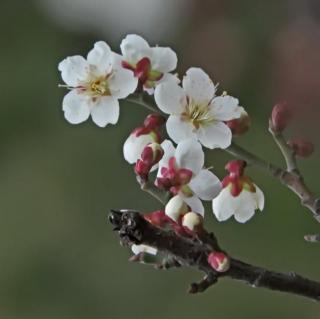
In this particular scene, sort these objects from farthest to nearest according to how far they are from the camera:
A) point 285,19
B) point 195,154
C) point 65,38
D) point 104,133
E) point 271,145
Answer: point 65,38 → point 104,133 → point 285,19 → point 271,145 → point 195,154

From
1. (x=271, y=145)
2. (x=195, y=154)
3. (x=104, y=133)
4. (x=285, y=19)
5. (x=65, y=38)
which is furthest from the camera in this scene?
(x=65, y=38)

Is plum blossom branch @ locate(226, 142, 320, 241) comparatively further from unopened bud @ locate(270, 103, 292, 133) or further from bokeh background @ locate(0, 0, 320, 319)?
bokeh background @ locate(0, 0, 320, 319)

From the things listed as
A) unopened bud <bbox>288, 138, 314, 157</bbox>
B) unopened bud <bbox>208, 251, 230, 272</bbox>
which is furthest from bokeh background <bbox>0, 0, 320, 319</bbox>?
unopened bud <bbox>208, 251, 230, 272</bbox>

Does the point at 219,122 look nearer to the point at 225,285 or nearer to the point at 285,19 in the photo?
the point at 225,285

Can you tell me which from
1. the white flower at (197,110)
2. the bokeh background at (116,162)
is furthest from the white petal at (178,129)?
the bokeh background at (116,162)

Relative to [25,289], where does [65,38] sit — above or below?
above

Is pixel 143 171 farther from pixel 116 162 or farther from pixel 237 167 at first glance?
pixel 116 162

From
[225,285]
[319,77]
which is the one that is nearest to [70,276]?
[225,285]
